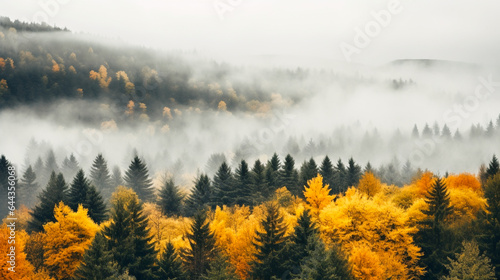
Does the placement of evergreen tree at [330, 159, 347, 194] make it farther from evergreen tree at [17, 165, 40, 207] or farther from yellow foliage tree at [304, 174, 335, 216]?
evergreen tree at [17, 165, 40, 207]

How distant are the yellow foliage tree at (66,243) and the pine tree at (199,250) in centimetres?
1272

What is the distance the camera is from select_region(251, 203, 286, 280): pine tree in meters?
55.2

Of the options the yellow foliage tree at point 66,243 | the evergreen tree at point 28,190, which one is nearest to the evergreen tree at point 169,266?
the yellow foliage tree at point 66,243

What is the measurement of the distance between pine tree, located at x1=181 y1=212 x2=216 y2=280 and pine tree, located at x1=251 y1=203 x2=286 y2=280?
5539mm

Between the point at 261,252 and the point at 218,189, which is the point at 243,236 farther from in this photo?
the point at 218,189

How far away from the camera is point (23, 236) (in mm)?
63688

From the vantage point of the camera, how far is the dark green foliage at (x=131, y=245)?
55.0 metres

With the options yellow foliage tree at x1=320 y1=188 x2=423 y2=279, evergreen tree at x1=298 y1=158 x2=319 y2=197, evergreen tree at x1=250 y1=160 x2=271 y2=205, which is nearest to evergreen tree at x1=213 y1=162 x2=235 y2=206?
evergreen tree at x1=250 y1=160 x2=271 y2=205

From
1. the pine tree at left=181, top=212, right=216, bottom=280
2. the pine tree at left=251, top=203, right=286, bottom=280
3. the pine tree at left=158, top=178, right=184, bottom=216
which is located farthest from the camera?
the pine tree at left=158, top=178, right=184, bottom=216

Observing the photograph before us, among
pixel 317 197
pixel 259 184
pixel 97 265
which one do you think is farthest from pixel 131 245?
pixel 259 184

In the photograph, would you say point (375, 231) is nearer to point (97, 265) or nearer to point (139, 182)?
point (97, 265)

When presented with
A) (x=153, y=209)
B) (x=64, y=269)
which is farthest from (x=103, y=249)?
(x=153, y=209)

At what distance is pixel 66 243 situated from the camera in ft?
198

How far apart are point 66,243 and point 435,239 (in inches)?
1863
